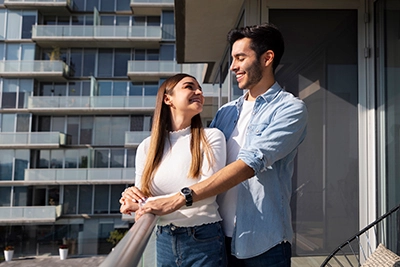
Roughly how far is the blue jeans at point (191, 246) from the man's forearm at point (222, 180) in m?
0.11

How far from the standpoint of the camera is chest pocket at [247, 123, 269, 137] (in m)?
1.20

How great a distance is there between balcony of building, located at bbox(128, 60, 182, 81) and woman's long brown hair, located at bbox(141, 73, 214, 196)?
63.3 ft

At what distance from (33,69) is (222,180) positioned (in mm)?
21009

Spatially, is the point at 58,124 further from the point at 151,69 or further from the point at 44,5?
the point at 44,5

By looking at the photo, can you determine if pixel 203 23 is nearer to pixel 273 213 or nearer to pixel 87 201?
pixel 273 213

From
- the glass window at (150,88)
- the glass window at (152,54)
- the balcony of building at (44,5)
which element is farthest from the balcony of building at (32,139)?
the balcony of building at (44,5)

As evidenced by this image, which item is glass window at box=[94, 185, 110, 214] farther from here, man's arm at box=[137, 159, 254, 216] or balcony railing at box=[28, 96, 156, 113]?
man's arm at box=[137, 159, 254, 216]

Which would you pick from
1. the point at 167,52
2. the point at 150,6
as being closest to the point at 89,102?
the point at 167,52

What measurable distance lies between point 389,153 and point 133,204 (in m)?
1.74

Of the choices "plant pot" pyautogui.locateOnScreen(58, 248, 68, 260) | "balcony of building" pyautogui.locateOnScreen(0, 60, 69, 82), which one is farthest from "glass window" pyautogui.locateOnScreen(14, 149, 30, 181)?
"plant pot" pyautogui.locateOnScreen(58, 248, 68, 260)

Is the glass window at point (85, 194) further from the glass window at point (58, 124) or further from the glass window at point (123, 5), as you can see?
the glass window at point (123, 5)

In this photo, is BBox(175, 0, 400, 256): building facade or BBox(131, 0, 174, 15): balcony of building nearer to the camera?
BBox(175, 0, 400, 256): building facade

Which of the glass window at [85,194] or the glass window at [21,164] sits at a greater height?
the glass window at [21,164]

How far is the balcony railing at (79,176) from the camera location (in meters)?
19.5
